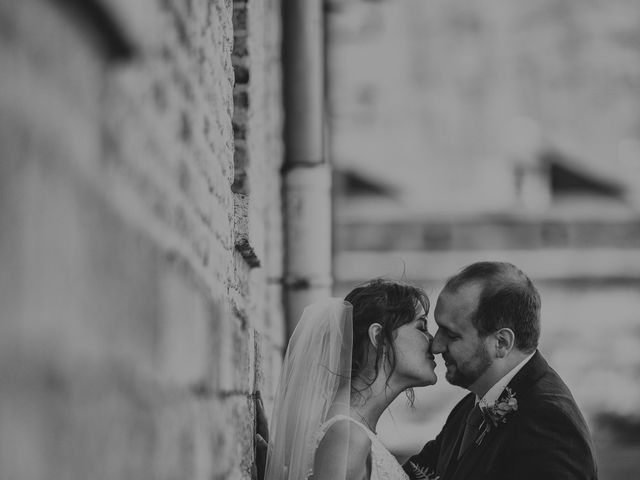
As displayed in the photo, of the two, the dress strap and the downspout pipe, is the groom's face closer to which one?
the dress strap

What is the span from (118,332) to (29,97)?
1.18 feet

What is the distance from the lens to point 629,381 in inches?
908

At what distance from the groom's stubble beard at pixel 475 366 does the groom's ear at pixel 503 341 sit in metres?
0.04

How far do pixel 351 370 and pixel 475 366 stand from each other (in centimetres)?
46

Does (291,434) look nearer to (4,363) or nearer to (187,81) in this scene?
(187,81)

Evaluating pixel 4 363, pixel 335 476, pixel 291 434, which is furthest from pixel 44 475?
pixel 291 434

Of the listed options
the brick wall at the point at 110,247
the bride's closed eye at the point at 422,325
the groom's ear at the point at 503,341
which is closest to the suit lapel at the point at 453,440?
the groom's ear at the point at 503,341

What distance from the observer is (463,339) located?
136 inches

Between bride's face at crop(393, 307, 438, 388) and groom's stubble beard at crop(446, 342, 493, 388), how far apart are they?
Result: 0.66 feet

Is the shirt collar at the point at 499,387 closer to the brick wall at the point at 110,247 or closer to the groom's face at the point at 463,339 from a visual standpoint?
the groom's face at the point at 463,339

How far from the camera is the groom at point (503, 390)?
311 centimetres

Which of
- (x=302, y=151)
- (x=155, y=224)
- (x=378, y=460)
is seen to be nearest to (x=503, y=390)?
(x=378, y=460)

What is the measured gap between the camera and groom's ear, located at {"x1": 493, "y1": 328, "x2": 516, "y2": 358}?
3.45 metres

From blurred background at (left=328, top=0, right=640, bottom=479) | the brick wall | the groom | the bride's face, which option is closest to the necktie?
the groom
